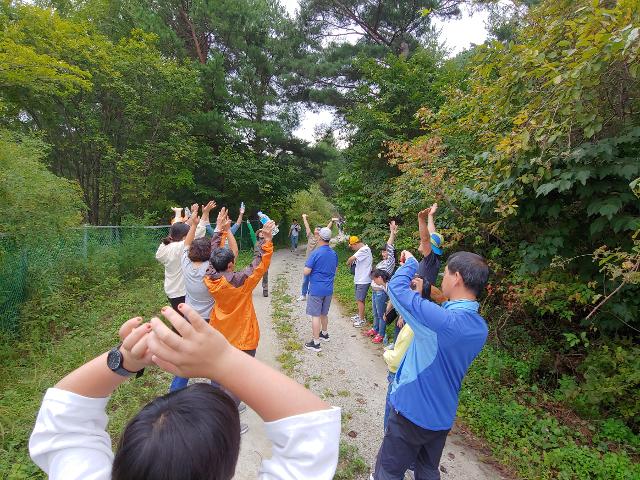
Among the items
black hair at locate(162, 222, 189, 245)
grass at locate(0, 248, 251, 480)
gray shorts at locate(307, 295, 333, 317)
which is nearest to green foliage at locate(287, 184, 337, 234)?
grass at locate(0, 248, 251, 480)

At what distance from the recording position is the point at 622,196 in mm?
3268

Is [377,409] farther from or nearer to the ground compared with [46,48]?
nearer to the ground

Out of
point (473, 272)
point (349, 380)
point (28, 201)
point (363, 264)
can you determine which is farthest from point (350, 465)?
point (28, 201)

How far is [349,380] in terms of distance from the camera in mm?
4781

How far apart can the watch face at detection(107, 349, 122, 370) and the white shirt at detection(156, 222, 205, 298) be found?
11.2 feet

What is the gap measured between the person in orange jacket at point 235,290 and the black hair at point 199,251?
19 cm

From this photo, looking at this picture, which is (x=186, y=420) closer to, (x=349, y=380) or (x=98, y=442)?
(x=98, y=442)

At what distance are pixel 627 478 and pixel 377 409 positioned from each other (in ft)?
7.50

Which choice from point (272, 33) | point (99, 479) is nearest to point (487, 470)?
point (99, 479)

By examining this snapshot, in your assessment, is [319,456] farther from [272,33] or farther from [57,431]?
[272,33]

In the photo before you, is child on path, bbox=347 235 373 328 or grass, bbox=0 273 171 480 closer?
grass, bbox=0 273 171 480

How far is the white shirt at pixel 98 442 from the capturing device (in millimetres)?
861

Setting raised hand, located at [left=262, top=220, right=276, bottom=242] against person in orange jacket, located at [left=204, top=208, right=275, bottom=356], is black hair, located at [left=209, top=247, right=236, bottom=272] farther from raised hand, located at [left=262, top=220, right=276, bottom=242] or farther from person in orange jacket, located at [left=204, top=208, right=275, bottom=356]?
raised hand, located at [left=262, top=220, right=276, bottom=242]

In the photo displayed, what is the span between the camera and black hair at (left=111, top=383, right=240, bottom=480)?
79 cm
